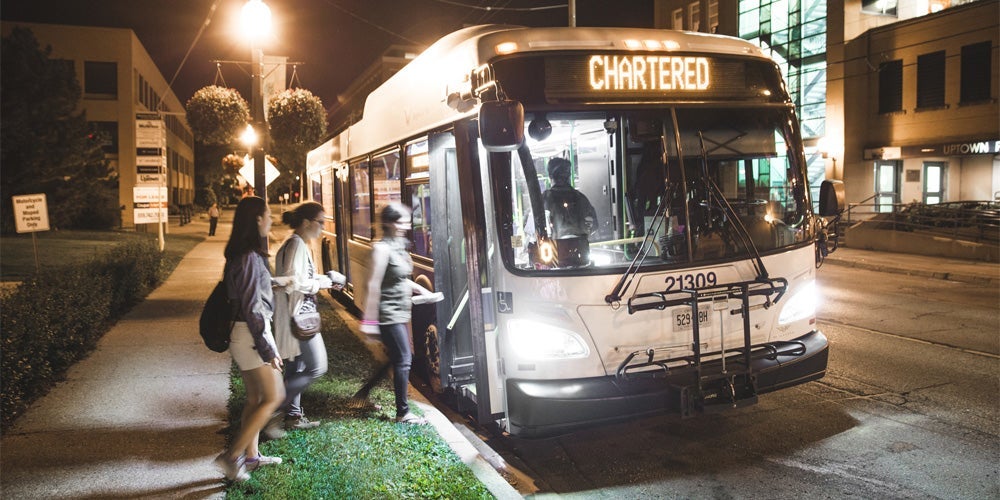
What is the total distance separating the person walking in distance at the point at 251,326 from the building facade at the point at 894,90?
24097 millimetres

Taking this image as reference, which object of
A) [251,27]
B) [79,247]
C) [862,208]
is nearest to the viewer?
[251,27]

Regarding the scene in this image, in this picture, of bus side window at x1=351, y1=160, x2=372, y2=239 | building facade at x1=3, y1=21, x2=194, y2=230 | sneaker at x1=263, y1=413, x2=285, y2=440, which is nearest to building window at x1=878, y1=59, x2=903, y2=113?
bus side window at x1=351, y1=160, x2=372, y2=239

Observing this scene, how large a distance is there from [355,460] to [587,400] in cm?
168

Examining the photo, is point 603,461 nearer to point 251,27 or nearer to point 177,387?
point 177,387

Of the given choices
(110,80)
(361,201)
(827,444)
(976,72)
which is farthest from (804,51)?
(110,80)

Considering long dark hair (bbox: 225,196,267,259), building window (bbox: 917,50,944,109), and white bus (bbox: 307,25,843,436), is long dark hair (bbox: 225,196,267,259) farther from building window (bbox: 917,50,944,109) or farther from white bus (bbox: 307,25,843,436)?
building window (bbox: 917,50,944,109)

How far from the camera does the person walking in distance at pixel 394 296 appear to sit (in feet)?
20.0

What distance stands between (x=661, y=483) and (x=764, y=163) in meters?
2.58

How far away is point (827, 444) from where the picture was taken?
572cm

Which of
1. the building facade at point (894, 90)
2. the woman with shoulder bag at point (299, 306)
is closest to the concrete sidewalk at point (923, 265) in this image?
the building facade at point (894, 90)

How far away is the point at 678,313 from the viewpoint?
542 centimetres

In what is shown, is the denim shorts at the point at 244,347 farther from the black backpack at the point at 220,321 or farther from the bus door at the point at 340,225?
the bus door at the point at 340,225

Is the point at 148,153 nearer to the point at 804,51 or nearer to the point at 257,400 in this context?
the point at 257,400

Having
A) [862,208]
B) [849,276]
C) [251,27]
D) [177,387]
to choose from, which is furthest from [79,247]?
[862,208]
